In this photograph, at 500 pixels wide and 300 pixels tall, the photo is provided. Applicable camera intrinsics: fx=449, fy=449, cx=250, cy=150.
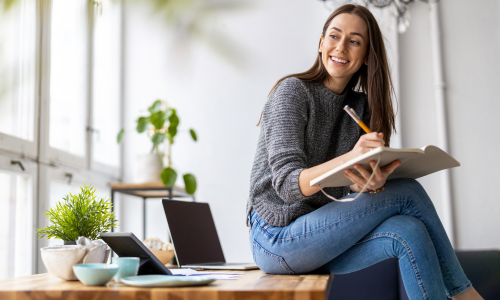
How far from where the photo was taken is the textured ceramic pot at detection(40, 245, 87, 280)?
88cm

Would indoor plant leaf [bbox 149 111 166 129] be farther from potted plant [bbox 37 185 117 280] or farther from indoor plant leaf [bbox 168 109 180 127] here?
potted plant [bbox 37 185 117 280]

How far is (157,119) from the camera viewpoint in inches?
94.8

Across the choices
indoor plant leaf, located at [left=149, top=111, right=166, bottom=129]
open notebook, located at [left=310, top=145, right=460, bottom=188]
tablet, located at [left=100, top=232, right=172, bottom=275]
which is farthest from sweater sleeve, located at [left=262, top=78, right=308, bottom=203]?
indoor plant leaf, located at [left=149, top=111, right=166, bottom=129]

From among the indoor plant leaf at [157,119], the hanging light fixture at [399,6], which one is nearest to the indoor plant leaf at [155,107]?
the indoor plant leaf at [157,119]

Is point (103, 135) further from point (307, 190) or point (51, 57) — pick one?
point (307, 190)

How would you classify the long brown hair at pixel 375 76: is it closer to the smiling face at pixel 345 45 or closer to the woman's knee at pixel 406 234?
the smiling face at pixel 345 45

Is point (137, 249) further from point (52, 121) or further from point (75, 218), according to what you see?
point (52, 121)

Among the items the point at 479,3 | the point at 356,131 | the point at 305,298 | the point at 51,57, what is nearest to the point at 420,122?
the point at 479,3

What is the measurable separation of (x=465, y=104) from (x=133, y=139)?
2054 mm

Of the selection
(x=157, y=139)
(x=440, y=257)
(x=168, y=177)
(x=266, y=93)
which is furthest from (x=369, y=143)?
(x=266, y=93)

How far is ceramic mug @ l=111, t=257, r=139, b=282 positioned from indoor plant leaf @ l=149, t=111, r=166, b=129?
5.31ft

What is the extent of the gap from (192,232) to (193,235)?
0.01 m

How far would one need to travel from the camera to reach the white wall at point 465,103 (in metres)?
2.58

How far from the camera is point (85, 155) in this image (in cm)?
245
